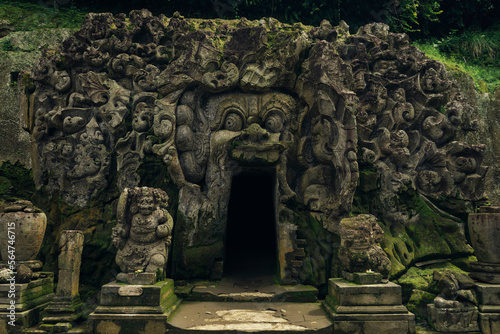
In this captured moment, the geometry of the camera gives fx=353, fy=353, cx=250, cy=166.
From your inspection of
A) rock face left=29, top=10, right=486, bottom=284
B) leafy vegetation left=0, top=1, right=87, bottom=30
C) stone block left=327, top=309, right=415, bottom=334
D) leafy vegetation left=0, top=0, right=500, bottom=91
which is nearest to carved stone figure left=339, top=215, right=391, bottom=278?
stone block left=327, top=309, right=415, bottom=334

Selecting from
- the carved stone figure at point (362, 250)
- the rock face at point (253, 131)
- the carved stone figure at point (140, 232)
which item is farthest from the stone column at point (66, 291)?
the carved stone figure at point (362, 250)

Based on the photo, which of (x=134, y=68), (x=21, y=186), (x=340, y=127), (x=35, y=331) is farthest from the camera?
(x=21, y=186)

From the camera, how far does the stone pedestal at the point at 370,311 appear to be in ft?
17.1

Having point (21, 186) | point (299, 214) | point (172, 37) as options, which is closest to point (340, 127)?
point (299, 214)

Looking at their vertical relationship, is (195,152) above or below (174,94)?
below

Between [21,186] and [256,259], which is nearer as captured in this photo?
[256,259]

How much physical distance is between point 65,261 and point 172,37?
500 centimetres

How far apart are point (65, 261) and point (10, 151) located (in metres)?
6.11

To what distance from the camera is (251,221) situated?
10594 millimetres

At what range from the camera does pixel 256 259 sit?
29.0 feet

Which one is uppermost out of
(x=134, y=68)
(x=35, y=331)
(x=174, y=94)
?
(x=134, y=68)

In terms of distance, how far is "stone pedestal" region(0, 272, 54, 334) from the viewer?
5.46m

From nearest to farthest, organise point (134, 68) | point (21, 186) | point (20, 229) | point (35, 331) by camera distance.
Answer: point (35, 331), point (20, 229), point (134, 68), point (21, 186)

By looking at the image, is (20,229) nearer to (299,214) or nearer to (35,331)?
(35,331)
